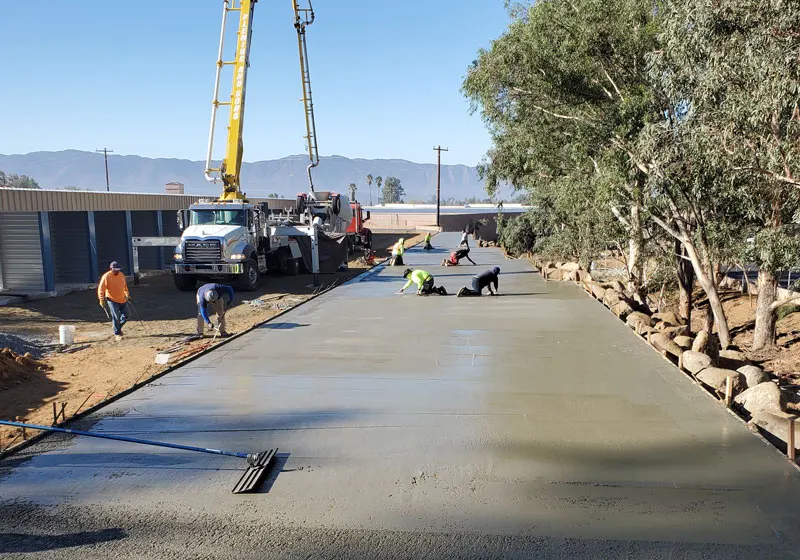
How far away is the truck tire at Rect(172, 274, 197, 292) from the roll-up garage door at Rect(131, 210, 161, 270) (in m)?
9.58

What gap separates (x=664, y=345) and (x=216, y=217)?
1455cm

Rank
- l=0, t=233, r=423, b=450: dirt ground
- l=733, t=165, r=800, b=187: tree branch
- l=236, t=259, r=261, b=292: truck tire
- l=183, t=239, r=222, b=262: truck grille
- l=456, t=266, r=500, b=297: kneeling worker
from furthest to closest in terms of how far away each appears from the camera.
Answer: l=236, t=259, r=261, b=292: truck tire, l=183, t=239, r=222, b=262: truck grille, l=456, t=266, r=500, b=297: kneeling worker, l=733, t=165, r=800, b=187: tree branch, l=0, t=233, r=423, b=450: dirt ground

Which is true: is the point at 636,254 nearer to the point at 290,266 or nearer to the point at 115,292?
the point at 290,266

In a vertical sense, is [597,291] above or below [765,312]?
above

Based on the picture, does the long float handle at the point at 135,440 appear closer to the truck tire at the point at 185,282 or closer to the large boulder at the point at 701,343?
the large boulder at the point at 701,343

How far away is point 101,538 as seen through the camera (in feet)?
15.9

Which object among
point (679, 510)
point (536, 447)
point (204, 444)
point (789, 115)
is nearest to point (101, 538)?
point (204, 444)

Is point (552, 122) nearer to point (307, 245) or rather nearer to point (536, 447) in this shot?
point (307, 245)

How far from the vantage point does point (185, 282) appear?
20719mm

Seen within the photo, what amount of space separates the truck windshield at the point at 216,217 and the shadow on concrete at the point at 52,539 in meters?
16.4

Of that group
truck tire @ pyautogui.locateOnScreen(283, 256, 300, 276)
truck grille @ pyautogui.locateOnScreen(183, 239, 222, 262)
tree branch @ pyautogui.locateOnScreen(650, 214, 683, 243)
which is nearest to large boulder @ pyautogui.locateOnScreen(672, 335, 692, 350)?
tree branch @ pyautogui.locateOnScreen(650, 214, 683, 243)

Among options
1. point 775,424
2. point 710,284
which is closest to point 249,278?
point 710,284

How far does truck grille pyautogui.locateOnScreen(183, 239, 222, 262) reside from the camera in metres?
19.5

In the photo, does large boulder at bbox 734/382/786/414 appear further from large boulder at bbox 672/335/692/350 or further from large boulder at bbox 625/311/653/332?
large boulder at bbox 625/311/653/332
